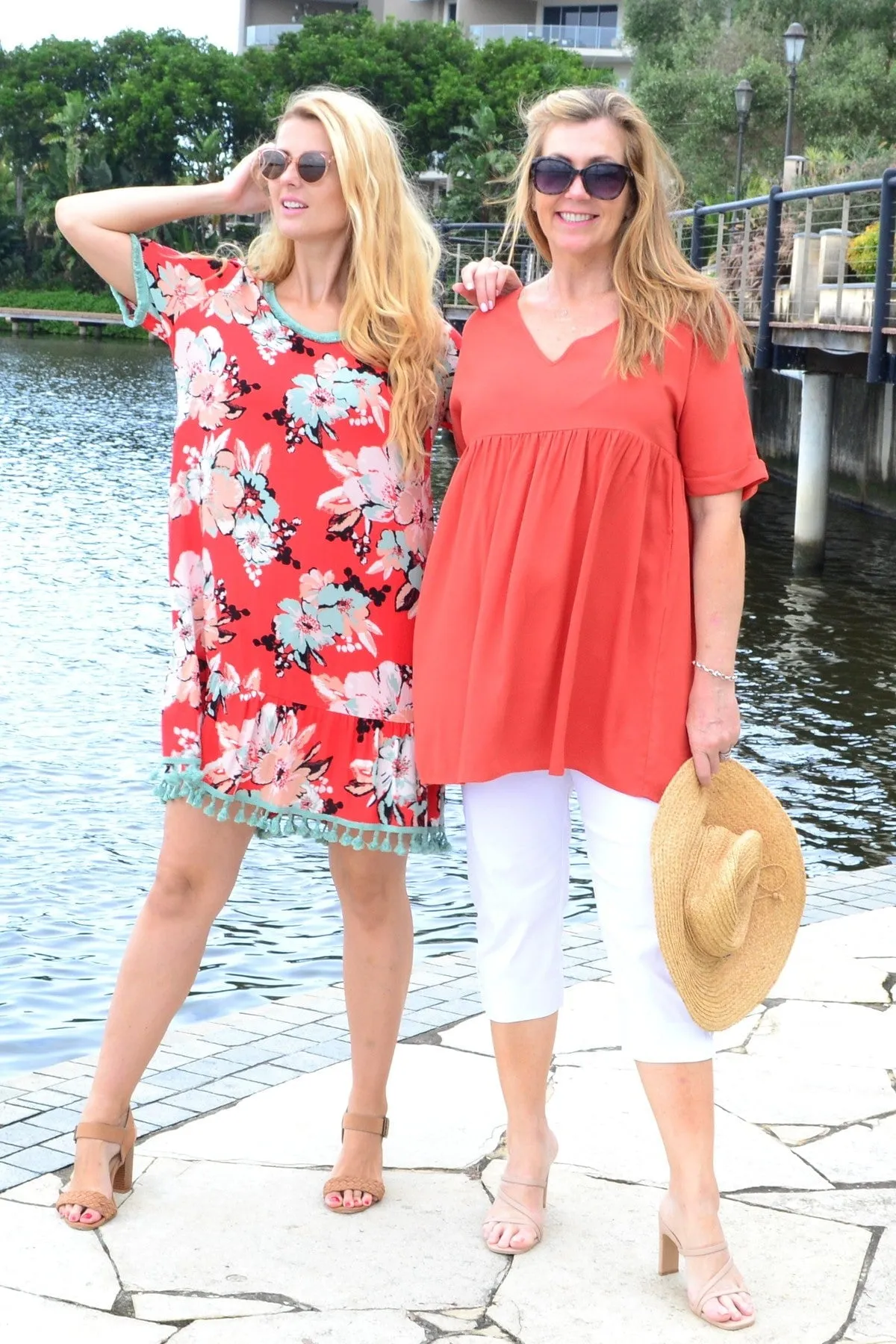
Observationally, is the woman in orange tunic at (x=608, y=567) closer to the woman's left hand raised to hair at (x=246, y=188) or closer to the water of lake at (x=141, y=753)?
the woman's left hand raised to hair at (x=246, y=188)

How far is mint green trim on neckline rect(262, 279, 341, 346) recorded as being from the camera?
9.92ft

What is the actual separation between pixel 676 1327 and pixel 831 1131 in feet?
2.90

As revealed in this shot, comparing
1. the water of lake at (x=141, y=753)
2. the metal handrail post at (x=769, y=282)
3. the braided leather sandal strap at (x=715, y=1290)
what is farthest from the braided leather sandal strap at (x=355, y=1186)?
the metal handrail post at (x=769, y=282)

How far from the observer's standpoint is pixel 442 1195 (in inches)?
126

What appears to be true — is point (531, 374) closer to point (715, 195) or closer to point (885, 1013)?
point (885, 1013)

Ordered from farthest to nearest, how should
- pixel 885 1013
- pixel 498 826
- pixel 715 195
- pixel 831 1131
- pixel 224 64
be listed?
pixel 224 64
pixel 715 195
pixel 885 1013
pixel 831 1131
pixel 498 826

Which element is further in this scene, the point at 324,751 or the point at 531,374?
the point at 324,751

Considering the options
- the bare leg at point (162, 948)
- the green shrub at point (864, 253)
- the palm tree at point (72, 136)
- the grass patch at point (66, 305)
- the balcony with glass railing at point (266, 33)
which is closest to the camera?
the bare leg at point (162, 948)

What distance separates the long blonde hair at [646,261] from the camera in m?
2.79

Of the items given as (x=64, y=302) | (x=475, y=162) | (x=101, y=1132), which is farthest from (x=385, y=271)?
(x=64, y=302)

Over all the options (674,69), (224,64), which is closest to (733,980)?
(674,69)

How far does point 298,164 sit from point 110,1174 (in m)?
1.81

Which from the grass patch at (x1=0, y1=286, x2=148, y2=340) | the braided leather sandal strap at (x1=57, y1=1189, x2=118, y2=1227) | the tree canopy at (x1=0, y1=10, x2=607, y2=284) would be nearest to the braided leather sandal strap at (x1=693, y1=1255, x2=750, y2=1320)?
the braided leather sandal strap at (x1=57, y1=1189, x2=118, y2=1227)

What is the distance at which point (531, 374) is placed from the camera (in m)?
2.83
